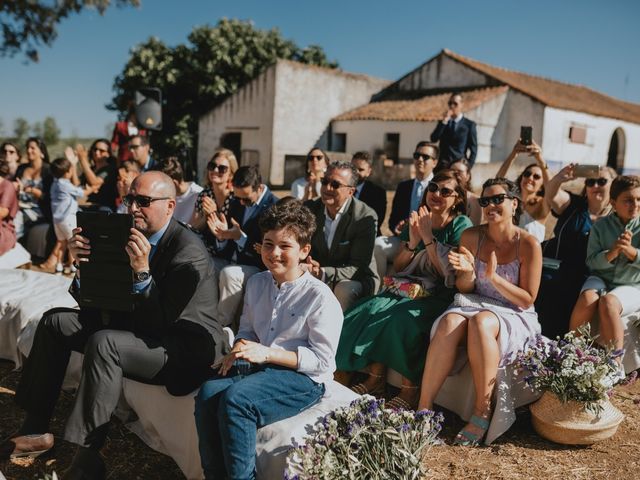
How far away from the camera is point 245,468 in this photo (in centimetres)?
259

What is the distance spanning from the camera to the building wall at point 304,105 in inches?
942

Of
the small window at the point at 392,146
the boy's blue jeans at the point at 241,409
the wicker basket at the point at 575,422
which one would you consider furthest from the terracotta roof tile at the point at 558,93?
the boy's blue jeans at the point at 241,409

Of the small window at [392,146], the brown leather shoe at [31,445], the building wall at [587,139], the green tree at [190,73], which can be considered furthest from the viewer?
the green tree at [190,73]

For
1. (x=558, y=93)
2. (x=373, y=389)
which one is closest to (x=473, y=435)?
(x=373, y=389)

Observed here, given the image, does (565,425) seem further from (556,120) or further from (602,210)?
(556,120)

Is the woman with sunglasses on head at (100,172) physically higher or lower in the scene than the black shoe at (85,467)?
higher

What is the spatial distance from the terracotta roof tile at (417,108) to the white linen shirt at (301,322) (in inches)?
770

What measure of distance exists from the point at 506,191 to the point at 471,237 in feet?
1.38

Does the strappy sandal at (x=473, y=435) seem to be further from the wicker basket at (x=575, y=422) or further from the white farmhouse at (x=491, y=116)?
the white farmhouse at (x=491, y=116)

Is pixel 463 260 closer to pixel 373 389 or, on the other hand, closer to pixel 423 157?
pixel 373 389

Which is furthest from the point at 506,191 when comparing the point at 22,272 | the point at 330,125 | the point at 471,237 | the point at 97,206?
the point at 330,125

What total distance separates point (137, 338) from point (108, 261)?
1.46 feet

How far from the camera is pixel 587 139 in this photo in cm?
2552

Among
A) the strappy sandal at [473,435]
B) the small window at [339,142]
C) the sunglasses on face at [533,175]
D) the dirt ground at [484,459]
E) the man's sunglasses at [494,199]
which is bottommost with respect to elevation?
the dirt ground at [484,459]
